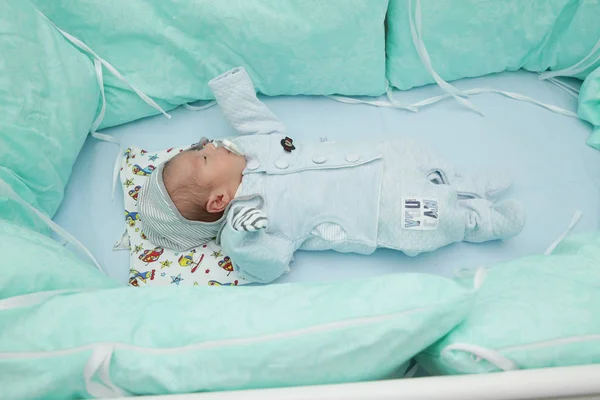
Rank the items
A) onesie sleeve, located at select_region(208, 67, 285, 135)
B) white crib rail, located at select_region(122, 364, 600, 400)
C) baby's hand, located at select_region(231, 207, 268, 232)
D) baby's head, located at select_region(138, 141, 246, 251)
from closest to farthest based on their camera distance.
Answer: white crib rail, located at select_region(122, 364, 600, 400) < baby's hand, located at select_region(231, 207, 268, 232) < baby's head, located at select_region(138, 141, 246, 251) < onesie sleeve, located at select_region(208, 67, 285, 135)

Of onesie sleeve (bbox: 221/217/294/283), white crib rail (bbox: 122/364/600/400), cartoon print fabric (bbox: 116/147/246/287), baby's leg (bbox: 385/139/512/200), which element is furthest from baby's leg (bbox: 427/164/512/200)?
white crib rail (bbox: 122/364/600/400)

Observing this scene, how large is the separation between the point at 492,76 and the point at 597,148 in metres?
0.33

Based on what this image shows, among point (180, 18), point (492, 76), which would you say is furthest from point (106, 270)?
point (492, 76)

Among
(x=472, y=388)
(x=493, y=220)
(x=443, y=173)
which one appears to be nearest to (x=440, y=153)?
(x=443, y=173)

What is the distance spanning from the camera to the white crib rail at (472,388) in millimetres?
614

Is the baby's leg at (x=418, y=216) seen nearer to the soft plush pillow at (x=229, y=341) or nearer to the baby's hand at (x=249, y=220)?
the baby's hand at (x=249, y=220)

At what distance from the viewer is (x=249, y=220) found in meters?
1.06

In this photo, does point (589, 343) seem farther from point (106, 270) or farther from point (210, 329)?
point (106, 270)

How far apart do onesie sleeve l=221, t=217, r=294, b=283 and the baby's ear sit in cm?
5

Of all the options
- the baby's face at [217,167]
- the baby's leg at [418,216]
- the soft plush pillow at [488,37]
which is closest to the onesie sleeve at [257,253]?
the baby's face at [217,167]

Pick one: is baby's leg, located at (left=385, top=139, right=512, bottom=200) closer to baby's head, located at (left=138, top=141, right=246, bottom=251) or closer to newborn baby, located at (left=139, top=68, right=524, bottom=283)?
newborn baby, located at (left=139, top=68, right=524, bottom=283)

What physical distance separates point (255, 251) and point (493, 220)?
0.52 metres

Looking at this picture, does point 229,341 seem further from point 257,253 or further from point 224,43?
point 224,43

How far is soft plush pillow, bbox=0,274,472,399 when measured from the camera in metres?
0.72
